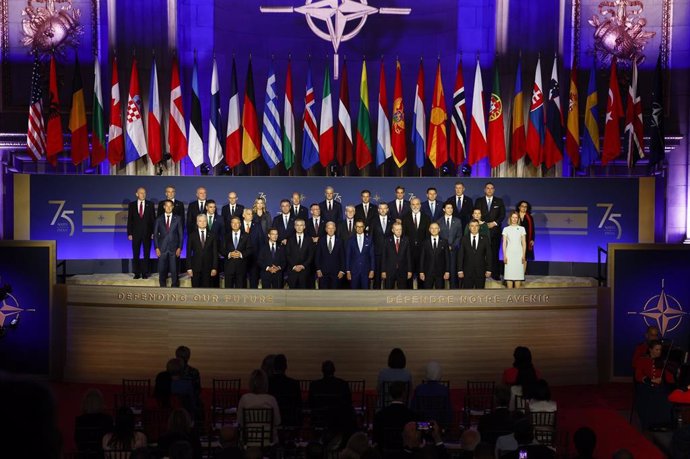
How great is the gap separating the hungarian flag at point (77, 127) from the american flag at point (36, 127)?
47cm

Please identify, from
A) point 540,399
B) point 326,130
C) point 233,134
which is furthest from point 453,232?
point 540,399

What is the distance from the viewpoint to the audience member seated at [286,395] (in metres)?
7.50

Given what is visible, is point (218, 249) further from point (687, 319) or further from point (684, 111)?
point (684, 111)

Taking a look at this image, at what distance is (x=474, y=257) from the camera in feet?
40.8

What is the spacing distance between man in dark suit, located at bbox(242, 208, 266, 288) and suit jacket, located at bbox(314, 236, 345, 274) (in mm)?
818

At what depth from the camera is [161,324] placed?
11.8 metres

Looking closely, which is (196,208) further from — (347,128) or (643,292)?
(643,292)

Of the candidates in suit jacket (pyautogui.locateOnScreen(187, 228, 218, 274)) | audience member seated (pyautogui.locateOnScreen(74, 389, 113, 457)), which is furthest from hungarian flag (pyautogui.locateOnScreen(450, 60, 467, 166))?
audience member seated (pyautogui.locateOnScreen(74, 389, 113, 457))

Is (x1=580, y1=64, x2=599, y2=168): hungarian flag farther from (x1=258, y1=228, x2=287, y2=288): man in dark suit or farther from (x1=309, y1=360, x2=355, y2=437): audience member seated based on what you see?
(x1=309, y1=360, x2=355, y2=437): audience member seated

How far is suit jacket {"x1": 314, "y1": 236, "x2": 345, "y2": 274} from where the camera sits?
12375 mm

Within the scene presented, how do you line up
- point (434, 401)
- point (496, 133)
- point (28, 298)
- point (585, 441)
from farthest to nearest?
point (496, 133), point (28, 298), point (434, 401), point (585, 441)

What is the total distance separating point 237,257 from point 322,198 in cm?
287

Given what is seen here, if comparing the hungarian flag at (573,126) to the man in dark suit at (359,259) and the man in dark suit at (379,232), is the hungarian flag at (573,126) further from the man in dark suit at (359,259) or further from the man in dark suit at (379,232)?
the man in dark suit at (359,259)

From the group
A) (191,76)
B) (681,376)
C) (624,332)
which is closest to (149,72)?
(191,76)
